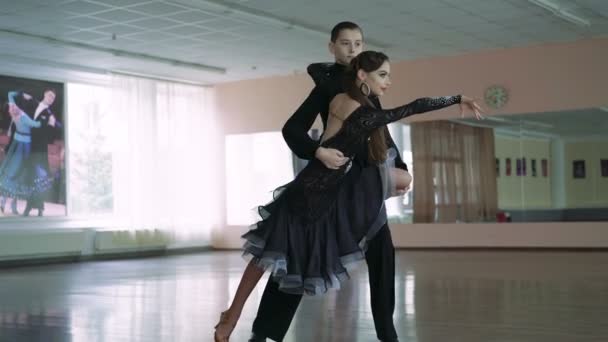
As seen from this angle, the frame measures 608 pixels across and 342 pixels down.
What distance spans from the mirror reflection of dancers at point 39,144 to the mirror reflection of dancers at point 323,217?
30.0ft

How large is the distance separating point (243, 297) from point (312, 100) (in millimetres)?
825

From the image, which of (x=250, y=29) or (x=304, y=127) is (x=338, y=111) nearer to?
(x=304, y=127)

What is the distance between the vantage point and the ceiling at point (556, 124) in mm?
11055

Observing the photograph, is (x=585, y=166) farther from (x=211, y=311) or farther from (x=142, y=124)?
(x=211, y=311)

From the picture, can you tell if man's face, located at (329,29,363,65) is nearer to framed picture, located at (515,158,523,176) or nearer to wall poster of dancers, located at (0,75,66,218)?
framed picture, located at (515,158,523,176)

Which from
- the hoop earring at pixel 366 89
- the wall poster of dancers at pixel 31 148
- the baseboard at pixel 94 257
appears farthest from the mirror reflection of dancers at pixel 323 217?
the wall poster of dancers at pixel 31 148

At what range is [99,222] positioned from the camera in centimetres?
1255

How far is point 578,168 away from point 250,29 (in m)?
4.96

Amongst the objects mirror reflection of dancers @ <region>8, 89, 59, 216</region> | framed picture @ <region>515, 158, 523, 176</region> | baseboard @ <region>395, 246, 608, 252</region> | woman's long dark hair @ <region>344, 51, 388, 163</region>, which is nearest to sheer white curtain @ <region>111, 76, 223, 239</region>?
mirror reflection of dancers @ <region>8, 89, 59, 216</region>

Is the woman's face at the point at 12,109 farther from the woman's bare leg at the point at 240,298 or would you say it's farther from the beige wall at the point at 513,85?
the woman's bare leg at the point at 240,298

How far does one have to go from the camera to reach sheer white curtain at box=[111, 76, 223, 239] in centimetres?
1260

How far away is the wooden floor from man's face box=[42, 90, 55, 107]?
142 inches

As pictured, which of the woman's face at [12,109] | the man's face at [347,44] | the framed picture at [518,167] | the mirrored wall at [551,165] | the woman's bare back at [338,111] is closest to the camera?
the woman's bare back at [338,111]

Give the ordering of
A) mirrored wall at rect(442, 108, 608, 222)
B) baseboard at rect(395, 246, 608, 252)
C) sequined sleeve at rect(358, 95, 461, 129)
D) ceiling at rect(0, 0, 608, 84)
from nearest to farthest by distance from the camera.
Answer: sequined sleeve at rect(358, 95, 461, 129)
ceiling at rect(0, 0, 608, 84)
baseboard at rect(395, 246, 608, 252)
mirrored wall at rect(442, 108, 608, 222)
